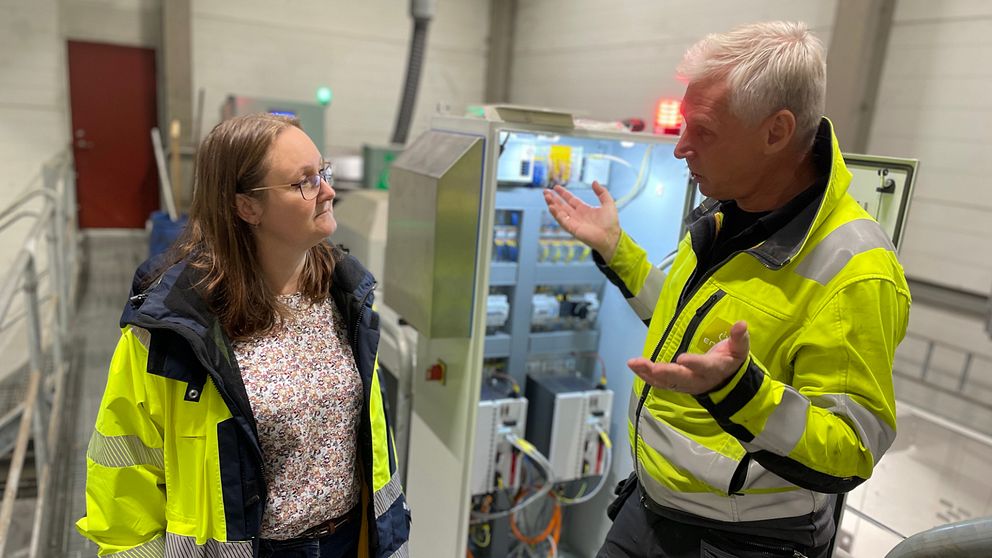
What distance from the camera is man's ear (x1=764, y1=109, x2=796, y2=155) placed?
1104 mm

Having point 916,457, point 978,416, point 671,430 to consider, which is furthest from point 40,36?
point 978,416

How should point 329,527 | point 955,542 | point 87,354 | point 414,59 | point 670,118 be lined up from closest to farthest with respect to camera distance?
1. point 955,542
2. point 329,527
3. point 670,118
4. point 87,354
5. point 414,59

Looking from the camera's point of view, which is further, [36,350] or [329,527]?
[36,350]

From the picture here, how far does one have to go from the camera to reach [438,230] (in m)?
2.11

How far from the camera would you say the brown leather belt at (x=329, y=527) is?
4.31 ft

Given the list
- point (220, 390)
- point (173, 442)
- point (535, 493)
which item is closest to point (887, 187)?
point (220, 390)

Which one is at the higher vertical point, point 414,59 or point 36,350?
point 414,59

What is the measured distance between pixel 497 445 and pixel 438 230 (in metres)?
1.05

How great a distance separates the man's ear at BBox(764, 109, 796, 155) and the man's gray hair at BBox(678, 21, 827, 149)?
0.01 m

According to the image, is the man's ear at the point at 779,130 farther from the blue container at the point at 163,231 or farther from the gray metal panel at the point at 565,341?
the blue container at the point at 163,231

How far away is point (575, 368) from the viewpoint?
10.2 feet

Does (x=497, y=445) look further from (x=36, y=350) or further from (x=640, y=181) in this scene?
(x=36, y=350)

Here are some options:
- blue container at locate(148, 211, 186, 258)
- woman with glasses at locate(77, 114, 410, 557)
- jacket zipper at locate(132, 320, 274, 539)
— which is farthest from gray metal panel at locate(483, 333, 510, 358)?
blue container at locate(148, 211, 186, 258)

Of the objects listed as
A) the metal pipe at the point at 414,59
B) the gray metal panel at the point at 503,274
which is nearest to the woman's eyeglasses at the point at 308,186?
the gray metal panel at the point at 503,274
